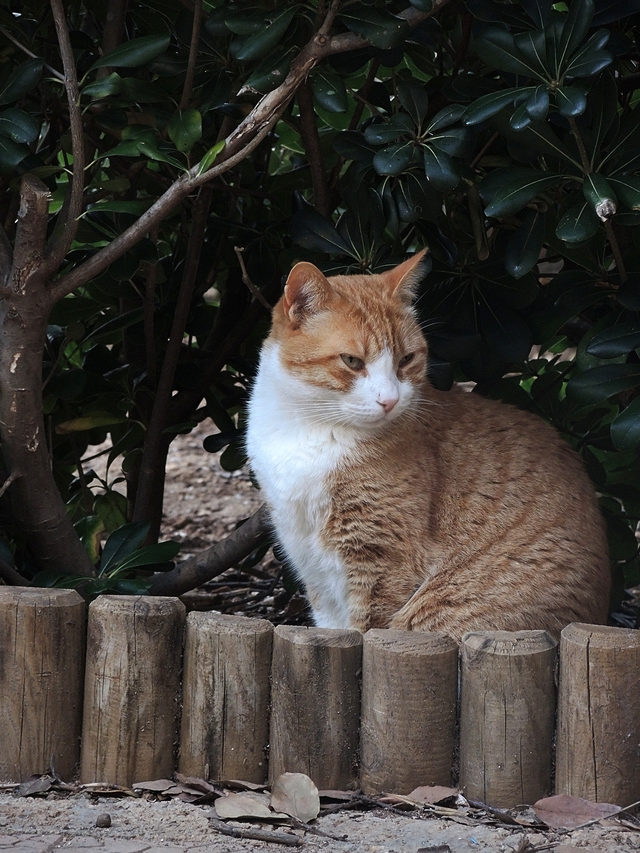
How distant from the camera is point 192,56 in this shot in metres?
2.75

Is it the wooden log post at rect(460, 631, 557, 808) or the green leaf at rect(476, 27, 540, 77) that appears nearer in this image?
the wooden log post at rect(460, 631, 557, 808)

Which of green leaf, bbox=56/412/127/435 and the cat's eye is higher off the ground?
the cat's eye

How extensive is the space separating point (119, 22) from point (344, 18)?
0.90 m

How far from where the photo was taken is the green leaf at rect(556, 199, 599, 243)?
8.13 ft

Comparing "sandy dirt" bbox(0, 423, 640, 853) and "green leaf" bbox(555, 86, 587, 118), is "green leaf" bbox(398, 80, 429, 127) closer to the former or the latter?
"green leaf" bbox(555, 86, 587, 118)

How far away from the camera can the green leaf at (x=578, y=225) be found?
248 cm

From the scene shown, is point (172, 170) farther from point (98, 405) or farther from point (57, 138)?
point (98, 405)

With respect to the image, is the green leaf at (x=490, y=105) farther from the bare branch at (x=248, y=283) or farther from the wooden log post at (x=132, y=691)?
the wooden log post at (x=132, y=691)

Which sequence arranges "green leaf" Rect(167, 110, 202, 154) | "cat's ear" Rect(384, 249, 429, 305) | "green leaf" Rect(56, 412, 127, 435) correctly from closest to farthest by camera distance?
"green leaf" Rect(167, 110, 202, 154) < "cat's ear" Rect(384, 249, 429, 305) < "green leaf" Rect(56, 412, 127, 435)

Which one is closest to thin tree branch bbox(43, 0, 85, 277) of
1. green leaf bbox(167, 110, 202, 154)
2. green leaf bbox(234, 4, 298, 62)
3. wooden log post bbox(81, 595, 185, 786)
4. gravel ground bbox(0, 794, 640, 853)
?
green leaf bbox(167, 110, 202, 154)

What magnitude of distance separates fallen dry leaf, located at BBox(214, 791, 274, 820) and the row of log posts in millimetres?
114

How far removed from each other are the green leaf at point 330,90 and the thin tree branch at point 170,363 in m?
0.60

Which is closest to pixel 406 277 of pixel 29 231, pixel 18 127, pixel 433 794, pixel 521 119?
pixel 521 119

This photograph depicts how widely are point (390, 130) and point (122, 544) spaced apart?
1656mm
